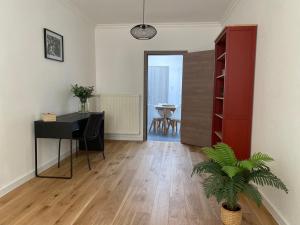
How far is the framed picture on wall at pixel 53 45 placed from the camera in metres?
3.34

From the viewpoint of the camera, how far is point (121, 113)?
543cm

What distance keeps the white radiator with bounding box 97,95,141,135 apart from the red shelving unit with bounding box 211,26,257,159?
2739 millimetres

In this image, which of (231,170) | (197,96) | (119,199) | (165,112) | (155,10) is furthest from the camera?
(165,112)

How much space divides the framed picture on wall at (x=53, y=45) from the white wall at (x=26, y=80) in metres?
0.07

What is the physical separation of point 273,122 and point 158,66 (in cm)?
552

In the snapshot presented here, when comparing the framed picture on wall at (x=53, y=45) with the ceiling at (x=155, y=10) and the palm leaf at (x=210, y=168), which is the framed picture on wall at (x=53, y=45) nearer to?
the ceiling at (x=155, y=10)

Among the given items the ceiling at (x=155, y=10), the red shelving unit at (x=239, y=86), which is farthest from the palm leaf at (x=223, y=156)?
the ceiling at (x=155, y=10)

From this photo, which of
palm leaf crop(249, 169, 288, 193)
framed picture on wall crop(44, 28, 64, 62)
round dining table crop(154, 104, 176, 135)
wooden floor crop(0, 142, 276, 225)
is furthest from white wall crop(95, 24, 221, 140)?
palm leaf crop(249, 169, 288, 193)

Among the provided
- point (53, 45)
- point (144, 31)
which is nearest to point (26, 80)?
point (53, 45)

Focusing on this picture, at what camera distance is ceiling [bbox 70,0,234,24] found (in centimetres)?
397

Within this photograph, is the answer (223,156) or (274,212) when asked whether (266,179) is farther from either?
(274,212)

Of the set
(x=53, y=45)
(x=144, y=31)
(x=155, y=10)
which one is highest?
(x=155, y=10)

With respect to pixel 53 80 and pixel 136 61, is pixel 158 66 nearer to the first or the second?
pixel 136 61

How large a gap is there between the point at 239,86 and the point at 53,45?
2.63m
